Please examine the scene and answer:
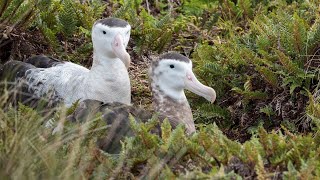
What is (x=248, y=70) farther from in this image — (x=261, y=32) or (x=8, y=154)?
(x=8, y=154)

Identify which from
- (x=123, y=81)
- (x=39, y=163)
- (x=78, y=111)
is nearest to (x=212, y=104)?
(x=123, y=81)

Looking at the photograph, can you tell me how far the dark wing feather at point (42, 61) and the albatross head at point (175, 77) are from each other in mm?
825

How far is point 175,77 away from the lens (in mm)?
5648

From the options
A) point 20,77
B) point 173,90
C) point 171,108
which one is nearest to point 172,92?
point 173,90

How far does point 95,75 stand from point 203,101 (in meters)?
0.80

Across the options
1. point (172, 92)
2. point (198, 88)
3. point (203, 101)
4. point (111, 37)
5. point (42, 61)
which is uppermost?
point (111, 37)

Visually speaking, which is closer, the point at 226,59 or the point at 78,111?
the point at 78,111

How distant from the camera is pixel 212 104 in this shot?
597 cm

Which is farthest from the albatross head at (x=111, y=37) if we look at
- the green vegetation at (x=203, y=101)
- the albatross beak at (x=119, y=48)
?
the green vegetation at (x=203, y=101)

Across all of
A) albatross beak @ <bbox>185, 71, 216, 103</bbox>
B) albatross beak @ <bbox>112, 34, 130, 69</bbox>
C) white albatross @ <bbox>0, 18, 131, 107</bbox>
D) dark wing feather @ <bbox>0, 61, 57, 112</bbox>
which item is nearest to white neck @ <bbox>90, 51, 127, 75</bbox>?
white albatross @ <bbox>0, 18, 131, 107</bbox>

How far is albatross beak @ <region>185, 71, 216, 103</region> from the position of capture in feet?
18.0

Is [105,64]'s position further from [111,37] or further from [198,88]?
[198,88]

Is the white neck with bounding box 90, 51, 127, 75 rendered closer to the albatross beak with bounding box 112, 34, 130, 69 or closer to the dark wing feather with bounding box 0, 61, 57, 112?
the albatross beak with bounding box 112, 34, 130, 69

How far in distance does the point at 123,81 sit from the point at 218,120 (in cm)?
69
